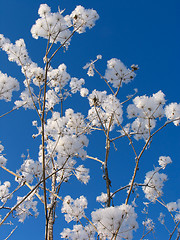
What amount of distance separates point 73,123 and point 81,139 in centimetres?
73

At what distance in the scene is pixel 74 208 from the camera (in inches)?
132

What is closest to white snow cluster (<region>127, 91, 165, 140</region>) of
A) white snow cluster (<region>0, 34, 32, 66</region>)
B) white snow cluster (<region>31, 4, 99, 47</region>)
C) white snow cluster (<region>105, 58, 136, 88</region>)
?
white snow cluster (<region>105, 58, 136, 88</region>)

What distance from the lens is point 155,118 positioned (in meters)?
2.71

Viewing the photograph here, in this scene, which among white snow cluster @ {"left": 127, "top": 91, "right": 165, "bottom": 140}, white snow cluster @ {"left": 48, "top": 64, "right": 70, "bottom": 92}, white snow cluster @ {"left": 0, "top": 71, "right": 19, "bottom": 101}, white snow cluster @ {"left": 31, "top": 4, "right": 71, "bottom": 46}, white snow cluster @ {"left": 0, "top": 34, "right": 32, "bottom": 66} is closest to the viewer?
white snow cluster @ {"left": 127, "top": 91, "right": 165, "bottom": 140}

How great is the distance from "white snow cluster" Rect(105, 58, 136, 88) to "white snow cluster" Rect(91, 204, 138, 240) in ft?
5.37

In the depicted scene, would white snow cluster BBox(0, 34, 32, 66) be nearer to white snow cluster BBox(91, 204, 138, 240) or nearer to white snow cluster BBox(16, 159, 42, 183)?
white snow cluster BBox(16, 159, 42, 183)

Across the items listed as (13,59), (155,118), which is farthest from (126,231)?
(13,59)

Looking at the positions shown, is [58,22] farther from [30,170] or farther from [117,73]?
[30,170]

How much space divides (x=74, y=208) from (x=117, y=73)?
74.8 inches

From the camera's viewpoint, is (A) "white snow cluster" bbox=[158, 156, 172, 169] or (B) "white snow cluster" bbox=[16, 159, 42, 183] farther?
(A) "white snow cluster" bbox=[158, 156, 172, 169]

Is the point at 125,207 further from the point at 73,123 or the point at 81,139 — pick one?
the point at 73,123

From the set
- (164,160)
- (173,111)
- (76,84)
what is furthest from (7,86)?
(76,84)

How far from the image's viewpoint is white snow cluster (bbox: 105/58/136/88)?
3168 mm

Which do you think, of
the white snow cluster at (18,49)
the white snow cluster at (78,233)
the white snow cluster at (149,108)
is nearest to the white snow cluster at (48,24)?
the white snow cluster at (18,49)
